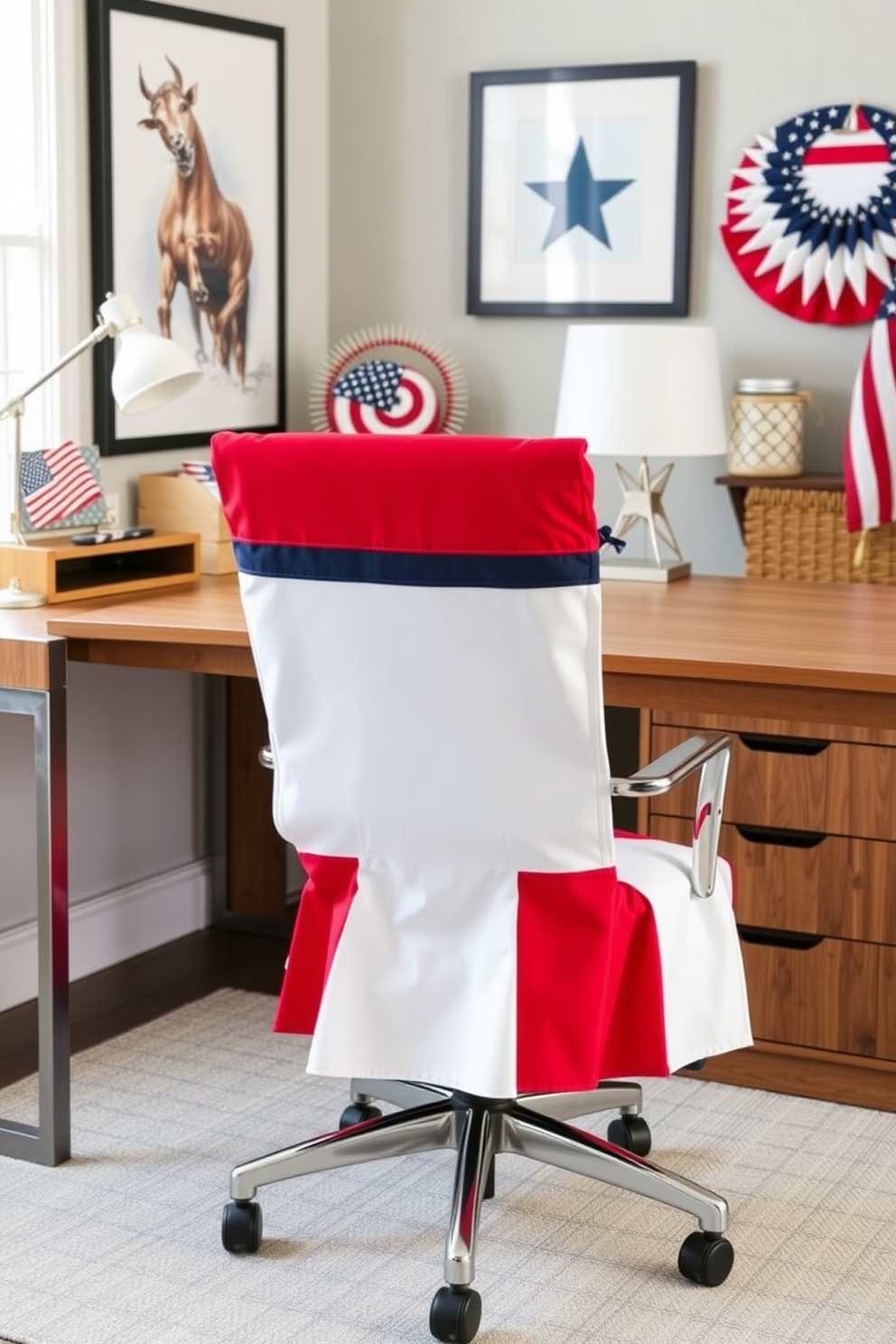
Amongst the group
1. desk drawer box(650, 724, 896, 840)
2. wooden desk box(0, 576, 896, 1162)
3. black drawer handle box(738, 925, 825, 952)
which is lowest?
black drawer handle box(738, 925, 825, 952)

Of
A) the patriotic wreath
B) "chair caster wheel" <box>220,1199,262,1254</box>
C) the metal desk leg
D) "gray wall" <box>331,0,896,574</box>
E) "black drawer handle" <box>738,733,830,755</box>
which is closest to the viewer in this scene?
"chair caster wheel" <box>220,1199,262,1254</box>

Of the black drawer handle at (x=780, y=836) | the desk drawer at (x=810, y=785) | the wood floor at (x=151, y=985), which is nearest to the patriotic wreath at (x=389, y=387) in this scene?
the wood floor at (x=151, y=985)

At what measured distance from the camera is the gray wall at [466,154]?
3.57 meters

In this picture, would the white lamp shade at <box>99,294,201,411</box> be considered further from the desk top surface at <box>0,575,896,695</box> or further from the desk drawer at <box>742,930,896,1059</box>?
the desk drawer at <box>742,930,896,1059</box>

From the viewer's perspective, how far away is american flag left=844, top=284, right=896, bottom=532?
342 centimetres

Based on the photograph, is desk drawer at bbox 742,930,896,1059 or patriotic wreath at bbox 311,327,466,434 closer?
desk drawer at bbox 742,930,896,1059

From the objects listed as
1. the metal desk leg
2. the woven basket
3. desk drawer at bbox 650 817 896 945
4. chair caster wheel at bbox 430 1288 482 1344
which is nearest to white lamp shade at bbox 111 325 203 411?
the metal desk leg

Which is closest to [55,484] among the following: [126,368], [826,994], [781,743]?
[126,368]

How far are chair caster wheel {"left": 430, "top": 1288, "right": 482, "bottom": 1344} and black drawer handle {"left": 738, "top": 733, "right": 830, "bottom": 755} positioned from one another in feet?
3.52

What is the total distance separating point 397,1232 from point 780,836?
91 cm

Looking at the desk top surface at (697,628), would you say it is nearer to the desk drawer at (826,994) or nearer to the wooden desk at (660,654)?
the wooden desk at (660,654)

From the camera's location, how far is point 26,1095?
9.41 feet

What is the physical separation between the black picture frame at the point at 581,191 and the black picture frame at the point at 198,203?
463 millimetres

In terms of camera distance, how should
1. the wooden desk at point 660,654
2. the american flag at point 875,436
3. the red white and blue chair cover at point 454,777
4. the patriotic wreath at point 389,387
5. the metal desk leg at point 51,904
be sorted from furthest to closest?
the patriotic wreath at point 389,387
the american flag at point 875,436
the metal desk leg at point 51,904
the wooden desk at point 660,654
the red white and blue chair cover at point 454,777
